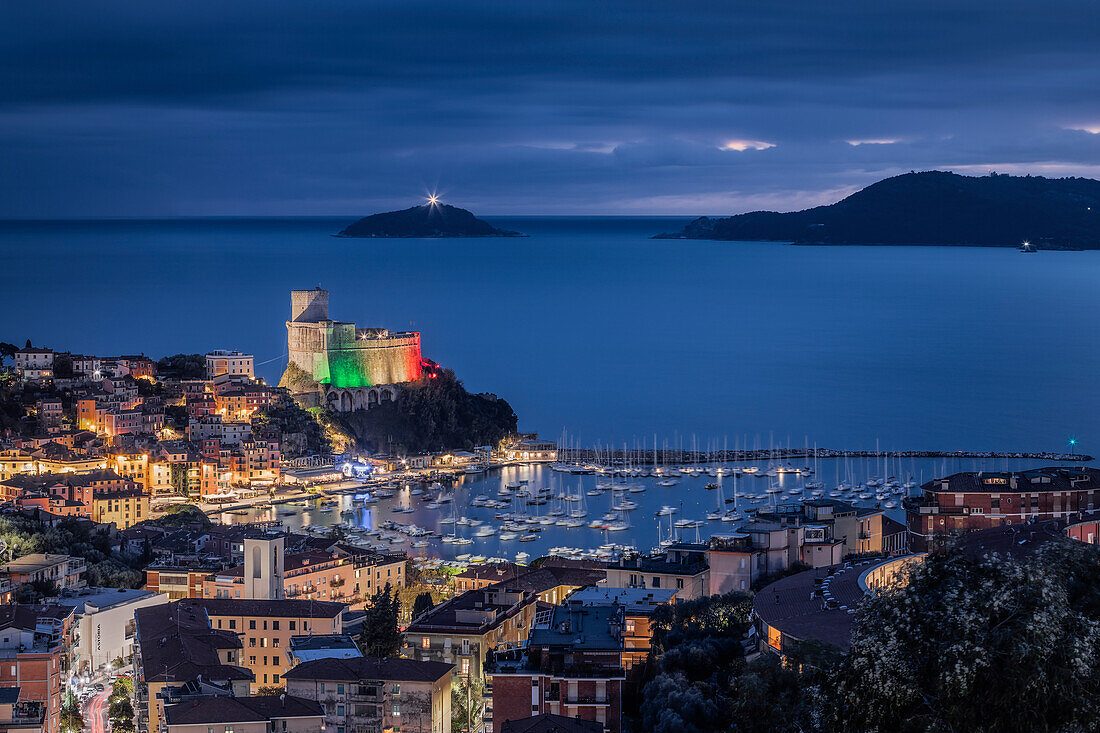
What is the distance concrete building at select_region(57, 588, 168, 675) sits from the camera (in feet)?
39.6

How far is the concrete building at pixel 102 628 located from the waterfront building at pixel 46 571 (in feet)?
2.38

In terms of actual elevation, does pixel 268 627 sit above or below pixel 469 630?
below

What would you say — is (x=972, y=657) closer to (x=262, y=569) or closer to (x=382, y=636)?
(x=382, y=636)

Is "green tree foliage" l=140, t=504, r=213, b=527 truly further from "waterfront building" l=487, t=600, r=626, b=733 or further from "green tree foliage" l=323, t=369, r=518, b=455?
"waterfront building" l=487, t=600, r=626, b=733

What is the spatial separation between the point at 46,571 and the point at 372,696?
222 inches

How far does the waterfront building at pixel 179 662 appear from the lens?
9711mm

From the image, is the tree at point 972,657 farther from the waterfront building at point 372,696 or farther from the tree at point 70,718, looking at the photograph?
the tree at point 70,718

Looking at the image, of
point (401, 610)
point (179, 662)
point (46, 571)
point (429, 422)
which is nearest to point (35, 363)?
point (429, 422)

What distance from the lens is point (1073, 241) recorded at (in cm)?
9106

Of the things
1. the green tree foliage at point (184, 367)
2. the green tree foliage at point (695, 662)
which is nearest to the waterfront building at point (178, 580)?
the green tree foliage at point (695, 662)

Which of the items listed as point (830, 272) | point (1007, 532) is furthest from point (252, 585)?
point (830, 272)

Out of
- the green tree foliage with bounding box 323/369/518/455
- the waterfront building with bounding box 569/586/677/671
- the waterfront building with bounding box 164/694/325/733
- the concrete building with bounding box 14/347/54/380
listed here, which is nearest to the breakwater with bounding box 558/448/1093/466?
the green tree foliage with bounding box 323/369/518/455

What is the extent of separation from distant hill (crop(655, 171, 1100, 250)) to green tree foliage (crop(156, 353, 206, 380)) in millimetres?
72155

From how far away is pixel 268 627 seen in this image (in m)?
11.6
